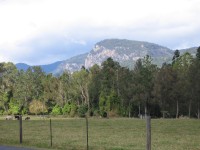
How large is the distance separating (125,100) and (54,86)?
3379 cm

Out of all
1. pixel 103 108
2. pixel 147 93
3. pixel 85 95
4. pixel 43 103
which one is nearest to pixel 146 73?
pixel 147 93

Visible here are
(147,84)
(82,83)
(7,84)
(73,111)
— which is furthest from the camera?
(7,84)

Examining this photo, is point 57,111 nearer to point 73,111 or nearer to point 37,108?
point 73,111

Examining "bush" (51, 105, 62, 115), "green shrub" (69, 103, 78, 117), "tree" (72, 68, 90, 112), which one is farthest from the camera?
"tree" (72, 68, 90, 112)

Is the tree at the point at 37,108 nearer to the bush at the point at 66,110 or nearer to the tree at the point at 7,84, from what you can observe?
the bush at the point at 66,110

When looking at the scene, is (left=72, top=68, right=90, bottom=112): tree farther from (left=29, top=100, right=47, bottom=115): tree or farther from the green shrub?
(left=29, top=100, right=47, bottom=115): tree

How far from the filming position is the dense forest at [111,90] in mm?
85688

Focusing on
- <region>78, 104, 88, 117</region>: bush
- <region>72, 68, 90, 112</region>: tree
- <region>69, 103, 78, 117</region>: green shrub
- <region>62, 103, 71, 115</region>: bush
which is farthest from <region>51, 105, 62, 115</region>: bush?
<region>78, 104, 88, 117</region>: bush

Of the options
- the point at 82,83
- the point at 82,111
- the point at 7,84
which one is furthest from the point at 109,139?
the point at 7,84

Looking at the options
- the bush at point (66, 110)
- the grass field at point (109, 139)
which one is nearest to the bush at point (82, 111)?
the bush at point (66, 110)

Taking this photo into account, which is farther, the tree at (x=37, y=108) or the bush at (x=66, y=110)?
the tree at (x=37, y=108)

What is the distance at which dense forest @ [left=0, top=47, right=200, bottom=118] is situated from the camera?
281 ft

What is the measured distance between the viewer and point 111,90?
101188mm

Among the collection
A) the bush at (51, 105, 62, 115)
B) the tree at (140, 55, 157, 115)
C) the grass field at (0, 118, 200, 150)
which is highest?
the tree at (140, 55, 157, 115)
